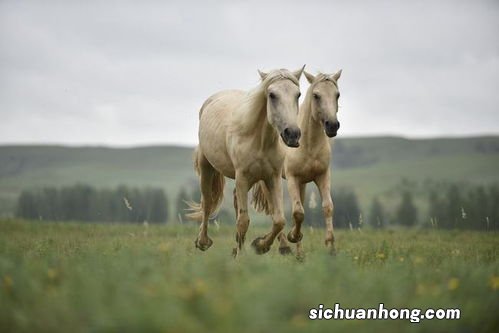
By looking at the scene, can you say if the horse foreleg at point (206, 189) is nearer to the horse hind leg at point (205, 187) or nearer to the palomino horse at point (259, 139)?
the horse hind leg at point (205, 187)

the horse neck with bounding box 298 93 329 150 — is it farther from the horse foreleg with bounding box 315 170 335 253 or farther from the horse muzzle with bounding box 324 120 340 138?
the horse muzzle with bounding box 324 120 340 138

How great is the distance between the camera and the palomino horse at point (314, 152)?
33.7 feet

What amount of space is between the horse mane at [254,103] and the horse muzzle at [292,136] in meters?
0.93

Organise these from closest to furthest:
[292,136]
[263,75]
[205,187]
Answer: [292,136]
[263,75]
[205,187]

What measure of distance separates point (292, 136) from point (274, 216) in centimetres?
150

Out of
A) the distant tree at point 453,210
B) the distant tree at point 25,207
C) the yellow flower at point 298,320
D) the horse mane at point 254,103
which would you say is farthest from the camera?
the distant tree at point 25,207

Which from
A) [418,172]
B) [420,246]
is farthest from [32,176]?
[420,246]

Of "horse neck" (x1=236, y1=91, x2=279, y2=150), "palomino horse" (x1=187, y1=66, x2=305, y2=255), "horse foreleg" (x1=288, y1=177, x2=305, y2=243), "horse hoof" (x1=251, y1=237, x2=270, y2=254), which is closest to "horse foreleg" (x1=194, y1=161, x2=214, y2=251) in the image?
"palomino horse" (x1=187, y1=66, x2=305, y2=255)

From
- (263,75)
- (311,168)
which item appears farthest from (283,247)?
(263,75)

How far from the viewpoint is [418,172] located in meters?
185

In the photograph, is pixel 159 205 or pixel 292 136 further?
pixel 159 205

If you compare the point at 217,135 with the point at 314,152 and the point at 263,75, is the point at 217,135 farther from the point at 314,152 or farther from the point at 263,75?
the point at 314,152

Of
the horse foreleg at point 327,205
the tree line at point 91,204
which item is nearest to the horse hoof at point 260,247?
the horse foreleg at point 327,205

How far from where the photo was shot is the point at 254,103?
8.85 metres
